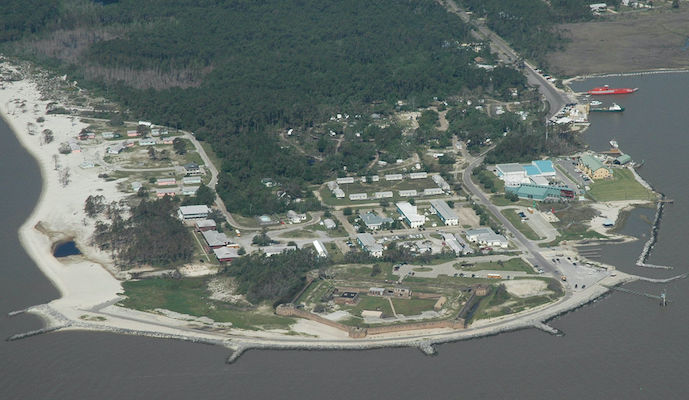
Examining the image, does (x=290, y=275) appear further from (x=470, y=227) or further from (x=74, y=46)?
(x=74, y=46)

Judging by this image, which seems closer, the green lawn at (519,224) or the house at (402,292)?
the house at (402,292)

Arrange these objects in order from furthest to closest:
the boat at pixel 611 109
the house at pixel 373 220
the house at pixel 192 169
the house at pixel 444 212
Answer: the boat at pixel 611 109 → the house at pixel 192 169 → the house at pixel 444 212 → the house at pixel 373 220

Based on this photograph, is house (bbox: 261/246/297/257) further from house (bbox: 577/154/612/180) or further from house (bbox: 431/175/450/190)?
house (bbox: 577/154/612/180)

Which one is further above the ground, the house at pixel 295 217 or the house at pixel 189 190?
the house at pixel 295 217

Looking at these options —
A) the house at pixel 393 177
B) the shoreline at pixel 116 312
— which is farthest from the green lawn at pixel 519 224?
the house at pixel 393 177

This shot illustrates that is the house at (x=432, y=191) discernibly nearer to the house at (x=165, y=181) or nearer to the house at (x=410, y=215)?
the house at (x=410, y=215)

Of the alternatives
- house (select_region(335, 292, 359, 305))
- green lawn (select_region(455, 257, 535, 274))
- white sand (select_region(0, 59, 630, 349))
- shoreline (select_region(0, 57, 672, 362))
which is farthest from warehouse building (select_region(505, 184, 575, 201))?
house (select_region(335, 292, 359, 305))
